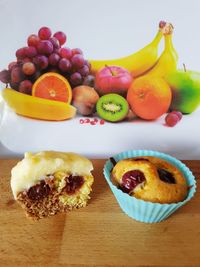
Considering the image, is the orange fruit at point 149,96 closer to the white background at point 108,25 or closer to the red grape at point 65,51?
the white background at point 108,25

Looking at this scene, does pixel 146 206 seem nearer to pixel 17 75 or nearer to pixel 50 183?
pixel 50 183

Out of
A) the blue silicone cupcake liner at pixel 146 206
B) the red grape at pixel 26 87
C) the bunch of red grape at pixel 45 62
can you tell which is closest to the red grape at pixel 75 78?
the bunch of red grape at pixel 45 62

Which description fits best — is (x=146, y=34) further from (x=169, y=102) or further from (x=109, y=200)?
(x=109, y=200)

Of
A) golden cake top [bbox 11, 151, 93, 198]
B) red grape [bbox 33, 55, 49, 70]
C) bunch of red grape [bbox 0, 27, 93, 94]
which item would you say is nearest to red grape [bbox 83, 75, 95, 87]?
bunch of red grape [bbox 0, 27, 93, 94]

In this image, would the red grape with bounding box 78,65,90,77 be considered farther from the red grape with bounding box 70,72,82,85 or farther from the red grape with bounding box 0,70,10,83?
the red grape with bounding box 0,70,10,83

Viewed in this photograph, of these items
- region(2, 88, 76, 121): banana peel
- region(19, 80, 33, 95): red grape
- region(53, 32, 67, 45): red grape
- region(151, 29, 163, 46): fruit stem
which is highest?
region(151, 29, 163, 46): fruit stem

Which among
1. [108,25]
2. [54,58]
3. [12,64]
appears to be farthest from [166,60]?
[12,64]
